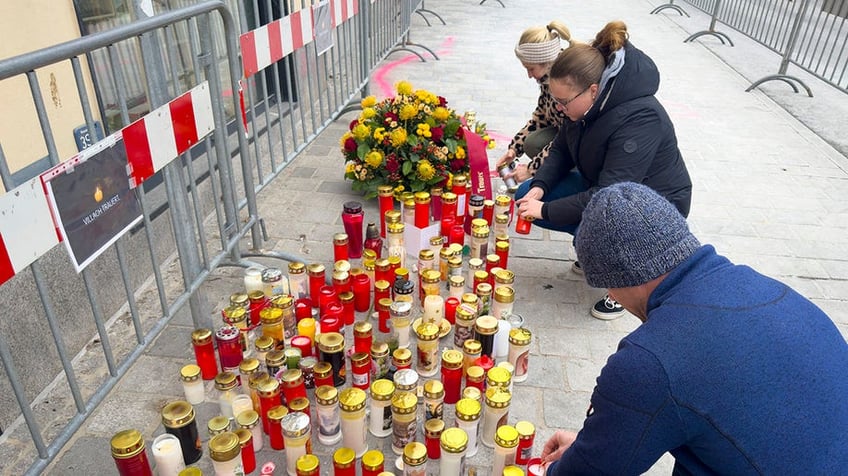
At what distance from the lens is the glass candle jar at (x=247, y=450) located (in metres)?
2.27

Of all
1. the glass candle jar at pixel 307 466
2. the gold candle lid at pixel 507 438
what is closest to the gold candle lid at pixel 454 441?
the gold candle lid at pixel 507 438

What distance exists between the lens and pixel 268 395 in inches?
93.7

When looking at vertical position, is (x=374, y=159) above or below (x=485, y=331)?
above

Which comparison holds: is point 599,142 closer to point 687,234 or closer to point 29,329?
point 687,234

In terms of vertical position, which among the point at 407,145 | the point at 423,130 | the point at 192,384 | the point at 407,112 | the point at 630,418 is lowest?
the point at 192,384

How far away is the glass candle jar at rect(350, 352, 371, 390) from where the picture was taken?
103 inches

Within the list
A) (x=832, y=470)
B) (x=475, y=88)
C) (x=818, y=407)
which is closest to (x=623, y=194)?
(x=818, y=407)

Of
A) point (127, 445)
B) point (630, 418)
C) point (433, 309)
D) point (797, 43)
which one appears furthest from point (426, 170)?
point (797, 43)

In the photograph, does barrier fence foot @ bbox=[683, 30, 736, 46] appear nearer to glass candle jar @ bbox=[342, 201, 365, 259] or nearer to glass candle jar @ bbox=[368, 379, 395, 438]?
glass candle jar @ bbox=[342, 201, 365, 259]

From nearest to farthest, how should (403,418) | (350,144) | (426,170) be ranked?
(403,418)
(426,170)
(350,144)

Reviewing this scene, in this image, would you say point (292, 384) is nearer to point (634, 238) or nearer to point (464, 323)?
point (464, 323)

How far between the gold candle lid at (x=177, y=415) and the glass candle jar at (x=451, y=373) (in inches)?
40.6

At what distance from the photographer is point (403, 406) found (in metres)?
2.28

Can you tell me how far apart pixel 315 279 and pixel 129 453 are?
4.26 ft
